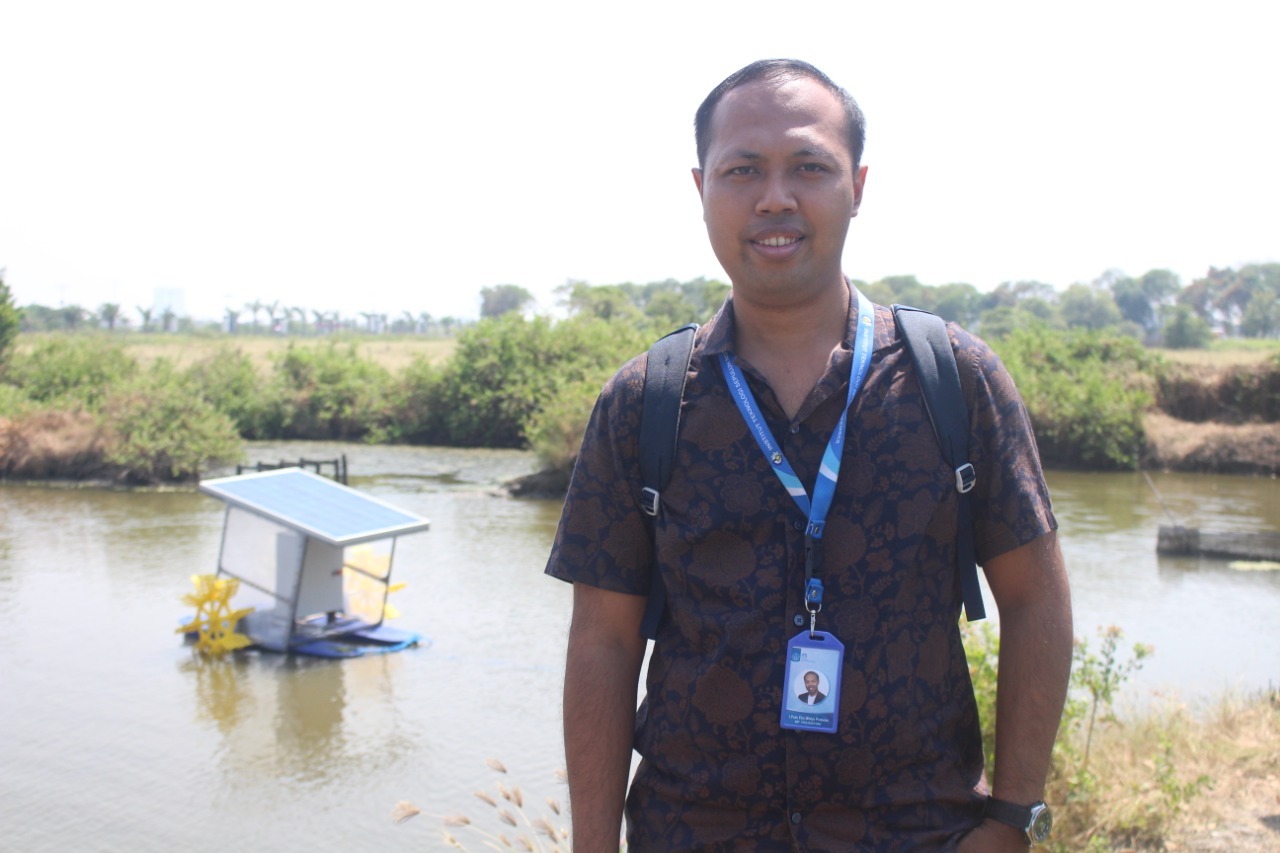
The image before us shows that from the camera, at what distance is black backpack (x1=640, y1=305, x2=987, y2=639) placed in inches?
80.8

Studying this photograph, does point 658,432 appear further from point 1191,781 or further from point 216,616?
point 216,616

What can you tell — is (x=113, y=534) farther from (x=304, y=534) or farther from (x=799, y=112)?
(x=799, y=112)

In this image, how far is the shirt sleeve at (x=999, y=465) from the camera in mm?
2053

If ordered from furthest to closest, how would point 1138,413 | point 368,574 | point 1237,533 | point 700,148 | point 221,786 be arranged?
1. point 1138,413
2. point 1237,533
3. point 368,574
4. point 221,786
5. point 700,148

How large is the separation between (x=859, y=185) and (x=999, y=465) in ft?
2.03

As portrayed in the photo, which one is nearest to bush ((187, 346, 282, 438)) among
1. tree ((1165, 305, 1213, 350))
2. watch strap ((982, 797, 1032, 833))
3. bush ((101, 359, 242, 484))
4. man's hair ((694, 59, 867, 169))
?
bush ((101, 359, 242, 484))

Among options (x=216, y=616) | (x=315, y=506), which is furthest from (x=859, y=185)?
(x=216, y=616)

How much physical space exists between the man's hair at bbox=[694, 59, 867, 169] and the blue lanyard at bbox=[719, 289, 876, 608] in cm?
37

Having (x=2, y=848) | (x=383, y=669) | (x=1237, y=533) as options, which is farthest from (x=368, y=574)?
(x=1237, y=533)

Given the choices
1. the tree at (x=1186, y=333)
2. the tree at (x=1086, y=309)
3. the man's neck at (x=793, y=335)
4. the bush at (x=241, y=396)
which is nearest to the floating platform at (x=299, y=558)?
the man's neck at (x=793, y=335)

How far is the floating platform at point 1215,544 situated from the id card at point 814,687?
661 inches

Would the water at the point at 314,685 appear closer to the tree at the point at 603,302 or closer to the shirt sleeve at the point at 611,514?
the shirt sleeve at the point at 611,514

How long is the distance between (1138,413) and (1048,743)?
2930 centimetres

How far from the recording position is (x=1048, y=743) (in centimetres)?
207
